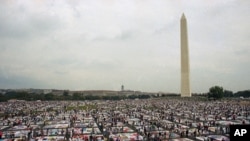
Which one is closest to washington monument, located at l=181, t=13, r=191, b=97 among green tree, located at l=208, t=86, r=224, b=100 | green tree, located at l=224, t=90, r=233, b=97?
green tree, located at l=208, t=86, r=224, b=100

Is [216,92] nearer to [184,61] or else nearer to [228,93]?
[184,61]

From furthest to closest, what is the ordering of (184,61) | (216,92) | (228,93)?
1. (228,93)
2. (184,61)
3. (216,92)

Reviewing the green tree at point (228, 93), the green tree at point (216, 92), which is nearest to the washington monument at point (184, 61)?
the green tree at point (216, 92)

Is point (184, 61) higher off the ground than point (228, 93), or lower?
higher

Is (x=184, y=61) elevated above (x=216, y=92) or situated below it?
above

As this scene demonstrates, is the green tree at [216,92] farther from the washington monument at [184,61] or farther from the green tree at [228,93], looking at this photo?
the green tree at [228,93]

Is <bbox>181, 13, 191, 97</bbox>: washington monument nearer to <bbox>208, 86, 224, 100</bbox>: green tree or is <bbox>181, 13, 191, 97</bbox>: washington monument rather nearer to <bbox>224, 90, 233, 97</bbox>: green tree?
<bbox>208, 86, 224, 100</bbox>: green tree

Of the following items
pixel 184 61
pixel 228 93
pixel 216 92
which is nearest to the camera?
pixel 216 92

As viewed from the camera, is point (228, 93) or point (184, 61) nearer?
point (184, 61)

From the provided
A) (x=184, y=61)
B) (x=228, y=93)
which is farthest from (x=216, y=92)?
(x=228, y=93)
